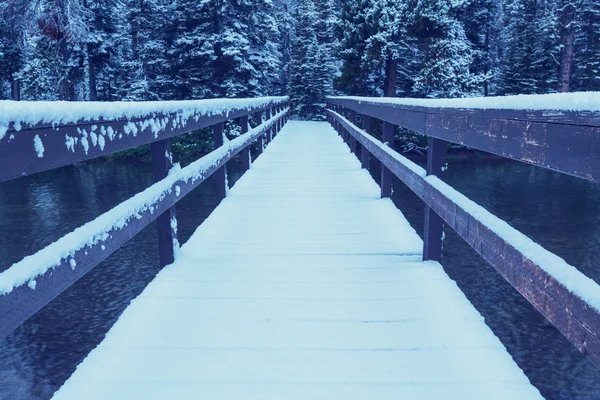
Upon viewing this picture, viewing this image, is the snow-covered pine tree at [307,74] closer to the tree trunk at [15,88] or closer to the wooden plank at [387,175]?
the tree trunk at [15,88]

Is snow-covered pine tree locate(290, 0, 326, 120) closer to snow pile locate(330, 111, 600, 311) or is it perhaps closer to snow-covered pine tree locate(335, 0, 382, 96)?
snow-covered pine tree locate(335, 0, 382, 96)

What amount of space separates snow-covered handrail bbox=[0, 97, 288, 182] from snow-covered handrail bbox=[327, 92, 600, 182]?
5.35 feet

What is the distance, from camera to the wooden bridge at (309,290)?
1690 millimetres

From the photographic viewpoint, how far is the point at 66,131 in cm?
187

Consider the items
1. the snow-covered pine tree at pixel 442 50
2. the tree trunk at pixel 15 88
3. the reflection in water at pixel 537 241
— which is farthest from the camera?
the tree trunk at pixel 15 88

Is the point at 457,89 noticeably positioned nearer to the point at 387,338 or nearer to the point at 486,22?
the point at 486,22

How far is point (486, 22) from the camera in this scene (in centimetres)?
4075

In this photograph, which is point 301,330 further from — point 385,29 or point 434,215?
point 385,29

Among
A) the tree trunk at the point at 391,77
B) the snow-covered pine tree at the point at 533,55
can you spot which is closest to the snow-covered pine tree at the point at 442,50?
the tree trunk at the point at 391,77

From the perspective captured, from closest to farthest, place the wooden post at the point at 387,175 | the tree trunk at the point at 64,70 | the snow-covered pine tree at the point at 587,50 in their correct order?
the wooden post at the point at 387,175
the tree trunk at the point at 64,70
the snow-covered pine tree at the point at 587,50

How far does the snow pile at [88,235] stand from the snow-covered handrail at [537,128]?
5.54 ft

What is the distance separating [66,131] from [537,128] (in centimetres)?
166

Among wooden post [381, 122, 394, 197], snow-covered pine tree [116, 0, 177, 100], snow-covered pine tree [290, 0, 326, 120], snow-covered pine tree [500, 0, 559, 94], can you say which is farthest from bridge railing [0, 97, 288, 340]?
snow-covered pine tree [290, 0, 326, 120]

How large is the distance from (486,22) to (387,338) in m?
43.2
